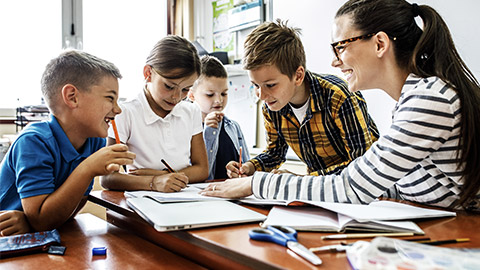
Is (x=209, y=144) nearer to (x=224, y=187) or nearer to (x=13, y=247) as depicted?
(x=224, y=187)

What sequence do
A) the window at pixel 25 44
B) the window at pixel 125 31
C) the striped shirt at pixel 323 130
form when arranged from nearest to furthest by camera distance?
the striped shirt at pixel 323 130 < the window at pixel 25 44 < the window at pixel 125 31

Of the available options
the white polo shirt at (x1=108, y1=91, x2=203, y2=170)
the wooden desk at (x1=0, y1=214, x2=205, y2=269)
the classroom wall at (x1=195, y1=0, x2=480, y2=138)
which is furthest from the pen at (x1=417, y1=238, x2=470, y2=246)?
the classroom wall at (x1=195, y1=0, x2=480, y2=138)

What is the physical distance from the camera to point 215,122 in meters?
1.84

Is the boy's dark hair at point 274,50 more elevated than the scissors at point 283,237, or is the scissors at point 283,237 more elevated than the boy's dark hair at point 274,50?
the boy's dark hair at point 274,50

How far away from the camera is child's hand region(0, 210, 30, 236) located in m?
0.85

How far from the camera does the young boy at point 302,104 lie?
1351 millimetres

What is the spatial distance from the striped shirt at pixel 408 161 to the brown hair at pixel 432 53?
0.07 feet

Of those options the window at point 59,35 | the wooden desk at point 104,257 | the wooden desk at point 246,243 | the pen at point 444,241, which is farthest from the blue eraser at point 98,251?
the window at point 59,35

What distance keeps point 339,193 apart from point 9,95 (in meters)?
2.88

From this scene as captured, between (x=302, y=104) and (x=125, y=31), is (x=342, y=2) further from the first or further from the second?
(x=125, y=31)

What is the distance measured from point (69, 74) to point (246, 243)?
815 mm

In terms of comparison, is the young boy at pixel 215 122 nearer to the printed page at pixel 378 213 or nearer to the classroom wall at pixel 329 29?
the classroom wall at pixel 329 29

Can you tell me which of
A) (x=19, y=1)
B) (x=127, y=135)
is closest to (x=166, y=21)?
(x=19, y=1)

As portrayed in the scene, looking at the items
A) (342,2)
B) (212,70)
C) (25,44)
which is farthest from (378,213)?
(25,44)
